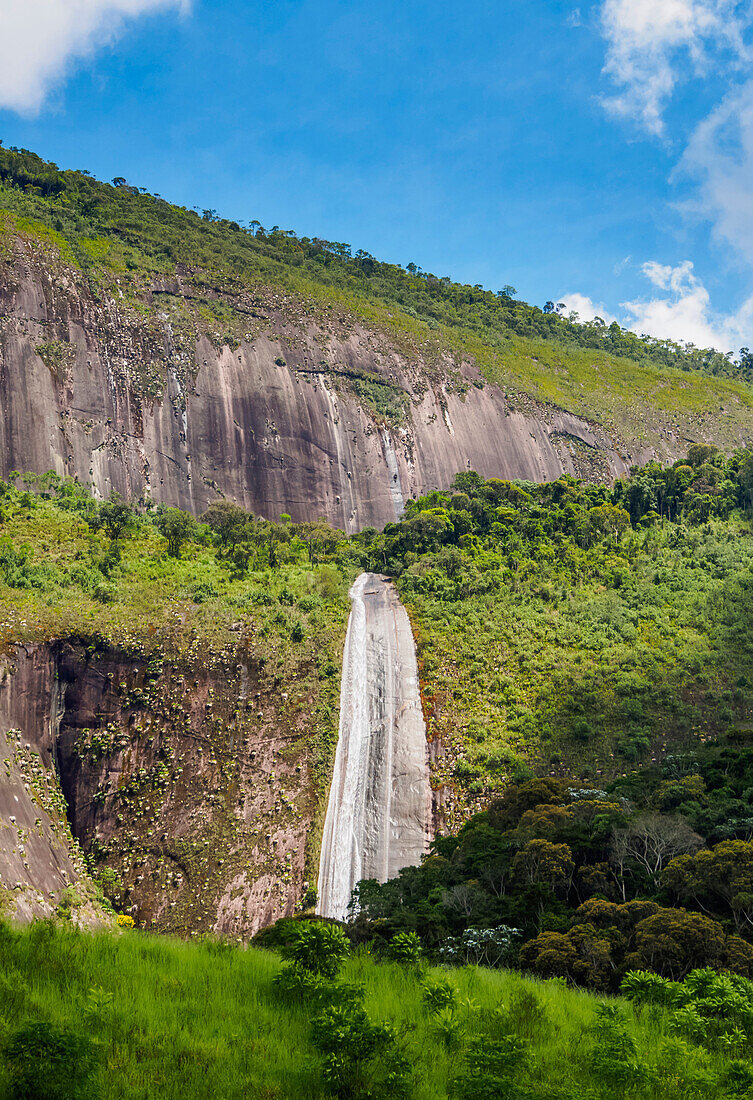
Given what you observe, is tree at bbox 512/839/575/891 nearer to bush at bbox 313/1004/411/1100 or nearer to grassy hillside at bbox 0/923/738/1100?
grassy hillside at bbox 0/923/738/1100

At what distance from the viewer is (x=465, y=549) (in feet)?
189

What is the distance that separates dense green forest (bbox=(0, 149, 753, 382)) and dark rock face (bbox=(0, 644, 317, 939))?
51278 millimetres

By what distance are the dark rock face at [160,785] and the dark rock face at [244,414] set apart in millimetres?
28171

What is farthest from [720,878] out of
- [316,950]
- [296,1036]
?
[296,1036]

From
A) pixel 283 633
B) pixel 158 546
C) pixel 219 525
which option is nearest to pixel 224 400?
pixel 219 525

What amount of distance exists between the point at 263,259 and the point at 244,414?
2992 centimetres

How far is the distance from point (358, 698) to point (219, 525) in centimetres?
2269

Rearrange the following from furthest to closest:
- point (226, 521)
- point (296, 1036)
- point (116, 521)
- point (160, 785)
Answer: point (226, 521), point (116, 521), point (160, 785), point (296, 1036)

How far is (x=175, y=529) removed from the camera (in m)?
52.5

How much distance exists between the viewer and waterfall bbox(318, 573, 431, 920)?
31969 millimetres

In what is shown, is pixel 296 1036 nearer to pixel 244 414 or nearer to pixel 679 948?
pixel 679 948

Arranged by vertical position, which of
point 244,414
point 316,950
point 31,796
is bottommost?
point 316,950

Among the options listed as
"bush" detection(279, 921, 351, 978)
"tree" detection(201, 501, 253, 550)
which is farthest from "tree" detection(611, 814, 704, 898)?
"tree" detection(201, 501, 253, 550)

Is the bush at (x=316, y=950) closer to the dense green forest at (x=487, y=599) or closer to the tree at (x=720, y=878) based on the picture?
the tree at (x=720, y=878)
